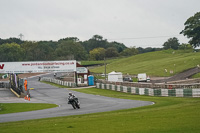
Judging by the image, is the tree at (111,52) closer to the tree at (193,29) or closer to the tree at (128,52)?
the tree at (128,52)

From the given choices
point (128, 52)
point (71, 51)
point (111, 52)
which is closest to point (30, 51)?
point (71, 51)

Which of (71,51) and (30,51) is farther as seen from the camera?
(71,51)

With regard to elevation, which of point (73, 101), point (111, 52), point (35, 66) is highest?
point (111, 52)

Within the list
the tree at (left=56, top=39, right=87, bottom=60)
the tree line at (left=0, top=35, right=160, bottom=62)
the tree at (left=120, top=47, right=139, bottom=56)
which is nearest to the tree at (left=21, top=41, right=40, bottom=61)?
the tree line at (left=0, top=35, right=160, bottom=62)

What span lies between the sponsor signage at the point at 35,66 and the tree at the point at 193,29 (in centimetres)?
5600

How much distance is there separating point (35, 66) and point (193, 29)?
204ft

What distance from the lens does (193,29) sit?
354ft

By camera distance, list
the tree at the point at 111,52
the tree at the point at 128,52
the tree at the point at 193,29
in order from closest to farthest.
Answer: the tree at the point at 193,29 < the tree at the point at 111,52 < the tree at the point at 128,52

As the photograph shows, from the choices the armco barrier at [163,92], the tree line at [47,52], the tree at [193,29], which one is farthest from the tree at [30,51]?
the armco barrier at [163,92]

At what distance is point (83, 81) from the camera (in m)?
69.2

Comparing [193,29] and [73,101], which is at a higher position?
[193,29]

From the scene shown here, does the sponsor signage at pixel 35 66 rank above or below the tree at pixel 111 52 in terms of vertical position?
below

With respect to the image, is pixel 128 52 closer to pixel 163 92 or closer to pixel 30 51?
pixel 30 51

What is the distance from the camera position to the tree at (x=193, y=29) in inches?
4242
